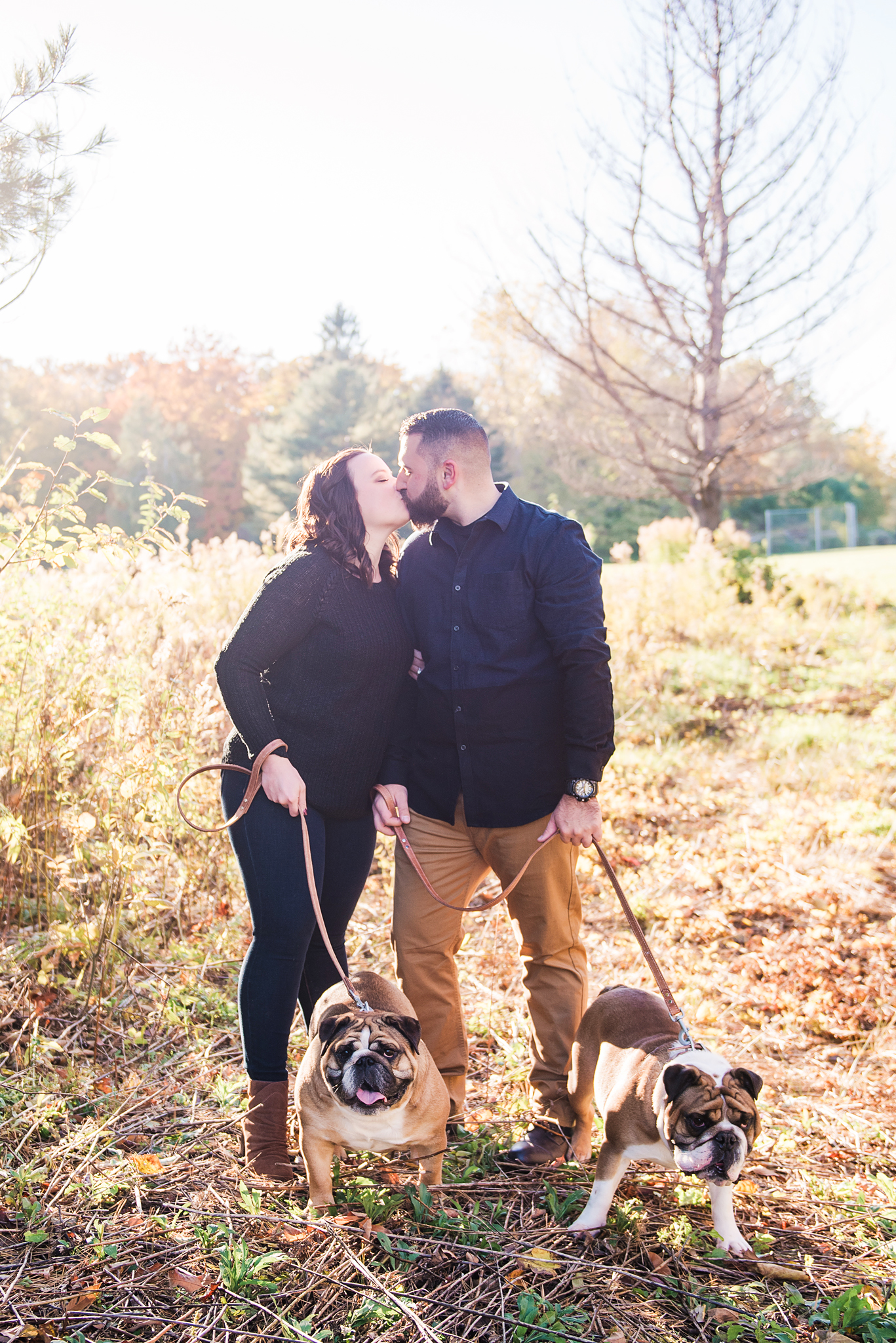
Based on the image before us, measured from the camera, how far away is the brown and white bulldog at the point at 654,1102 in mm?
2266

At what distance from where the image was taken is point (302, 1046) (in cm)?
356

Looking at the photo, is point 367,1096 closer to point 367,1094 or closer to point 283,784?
point 367,1094

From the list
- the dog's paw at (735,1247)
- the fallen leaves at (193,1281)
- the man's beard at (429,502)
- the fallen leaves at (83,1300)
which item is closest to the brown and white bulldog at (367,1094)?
the fallen leaves at (193,1281)

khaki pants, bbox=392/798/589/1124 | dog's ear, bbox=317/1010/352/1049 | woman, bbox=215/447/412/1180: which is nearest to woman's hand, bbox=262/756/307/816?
woman, bbox=215/447/412/1180

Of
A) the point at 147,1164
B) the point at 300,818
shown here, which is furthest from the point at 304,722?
the point at 147,1164

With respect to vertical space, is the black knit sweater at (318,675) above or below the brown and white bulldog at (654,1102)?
above

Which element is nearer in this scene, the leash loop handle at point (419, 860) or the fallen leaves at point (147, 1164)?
the fallen leaves at point (147, 1164)

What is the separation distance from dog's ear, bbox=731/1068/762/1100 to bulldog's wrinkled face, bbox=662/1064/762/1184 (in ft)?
0.09

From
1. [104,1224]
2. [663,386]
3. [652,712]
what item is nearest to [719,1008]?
[104,1224]

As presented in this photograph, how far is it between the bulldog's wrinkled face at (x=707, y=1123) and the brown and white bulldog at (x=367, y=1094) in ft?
2.31

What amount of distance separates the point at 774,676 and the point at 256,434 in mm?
27498

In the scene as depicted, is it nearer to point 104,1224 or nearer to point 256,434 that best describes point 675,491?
point 104,1224

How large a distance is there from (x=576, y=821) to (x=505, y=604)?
733 millimetres

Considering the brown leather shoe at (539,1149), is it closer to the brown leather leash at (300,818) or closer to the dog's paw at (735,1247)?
the dog's paw at (735,1247)
